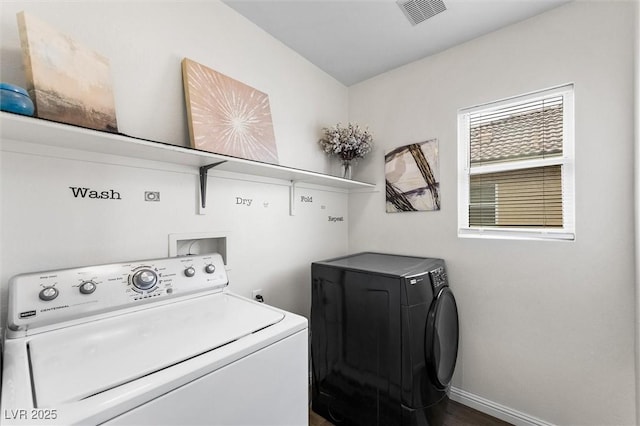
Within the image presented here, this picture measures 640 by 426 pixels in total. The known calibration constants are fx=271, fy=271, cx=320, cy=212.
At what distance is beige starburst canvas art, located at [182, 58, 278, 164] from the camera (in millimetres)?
1442

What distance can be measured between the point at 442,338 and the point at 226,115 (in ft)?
6.22

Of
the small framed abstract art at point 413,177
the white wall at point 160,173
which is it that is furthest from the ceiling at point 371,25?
the small framed abstract art at point 413,177

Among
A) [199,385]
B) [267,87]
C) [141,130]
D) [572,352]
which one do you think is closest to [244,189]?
[141,130]

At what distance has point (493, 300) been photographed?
1.87m

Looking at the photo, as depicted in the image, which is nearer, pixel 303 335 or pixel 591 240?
pixel 303 335

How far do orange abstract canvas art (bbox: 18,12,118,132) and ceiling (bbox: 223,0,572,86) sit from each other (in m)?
1.00

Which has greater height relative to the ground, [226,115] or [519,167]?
[226,115]

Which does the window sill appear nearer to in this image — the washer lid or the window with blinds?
the window with blinds

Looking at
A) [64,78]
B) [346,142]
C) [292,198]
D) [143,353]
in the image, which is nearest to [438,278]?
[292,198]

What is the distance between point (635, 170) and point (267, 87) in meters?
2.19

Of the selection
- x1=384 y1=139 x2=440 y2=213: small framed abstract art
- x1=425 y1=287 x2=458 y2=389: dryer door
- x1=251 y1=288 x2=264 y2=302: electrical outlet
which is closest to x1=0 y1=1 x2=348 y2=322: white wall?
x1=251 y1=288 x2=264 y2=302: electrical outlet

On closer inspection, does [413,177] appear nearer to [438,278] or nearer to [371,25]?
[438,278]

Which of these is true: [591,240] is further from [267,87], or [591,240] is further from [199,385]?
[267,87]

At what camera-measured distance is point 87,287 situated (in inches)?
38.6
